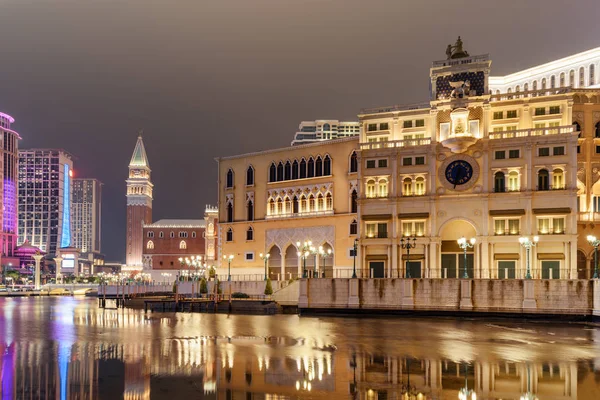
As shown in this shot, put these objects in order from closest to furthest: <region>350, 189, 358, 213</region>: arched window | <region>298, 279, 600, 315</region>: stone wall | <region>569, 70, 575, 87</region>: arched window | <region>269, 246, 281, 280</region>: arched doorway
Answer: <region>298, 279, 600, 315</region>: stone wall
<region>350, 189, 358, 213</region>: arched window
<region>269, 246, 281, 280</region>: arched doorway
<region>569, 70, 575, 87</region>: arched window

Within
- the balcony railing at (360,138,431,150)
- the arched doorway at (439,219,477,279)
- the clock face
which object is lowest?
the arched doorway at (439,219,477,279)

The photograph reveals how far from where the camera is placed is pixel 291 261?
239 feet

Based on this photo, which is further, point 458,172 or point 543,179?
point 458,172

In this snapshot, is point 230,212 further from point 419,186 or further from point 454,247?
point 454,247

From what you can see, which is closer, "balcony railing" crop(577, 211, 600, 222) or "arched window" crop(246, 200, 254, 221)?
"balcony railing" crop(577, 211, 600, 222)

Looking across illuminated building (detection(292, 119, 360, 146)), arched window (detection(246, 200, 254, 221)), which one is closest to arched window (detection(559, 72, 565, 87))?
→ arched window (detection(246, 200, 254, 221))

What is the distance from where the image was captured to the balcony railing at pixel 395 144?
5994 cm

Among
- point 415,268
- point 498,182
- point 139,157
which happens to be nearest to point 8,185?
point 139,157

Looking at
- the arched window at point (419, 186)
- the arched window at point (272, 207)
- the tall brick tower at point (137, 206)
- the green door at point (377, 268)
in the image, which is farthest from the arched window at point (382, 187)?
the tall brick tower at point (137, 206)

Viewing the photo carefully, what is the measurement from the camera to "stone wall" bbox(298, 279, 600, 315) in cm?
4506

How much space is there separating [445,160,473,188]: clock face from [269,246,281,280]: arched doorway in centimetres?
2287

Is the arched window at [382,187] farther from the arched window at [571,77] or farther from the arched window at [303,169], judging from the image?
the arched window at [571,77]

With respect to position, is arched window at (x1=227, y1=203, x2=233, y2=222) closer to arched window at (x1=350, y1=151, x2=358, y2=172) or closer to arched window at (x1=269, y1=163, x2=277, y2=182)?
arched window at (x1=269, y1=163, x2=277, y2=182)

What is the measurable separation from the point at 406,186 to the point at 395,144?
155 inches
